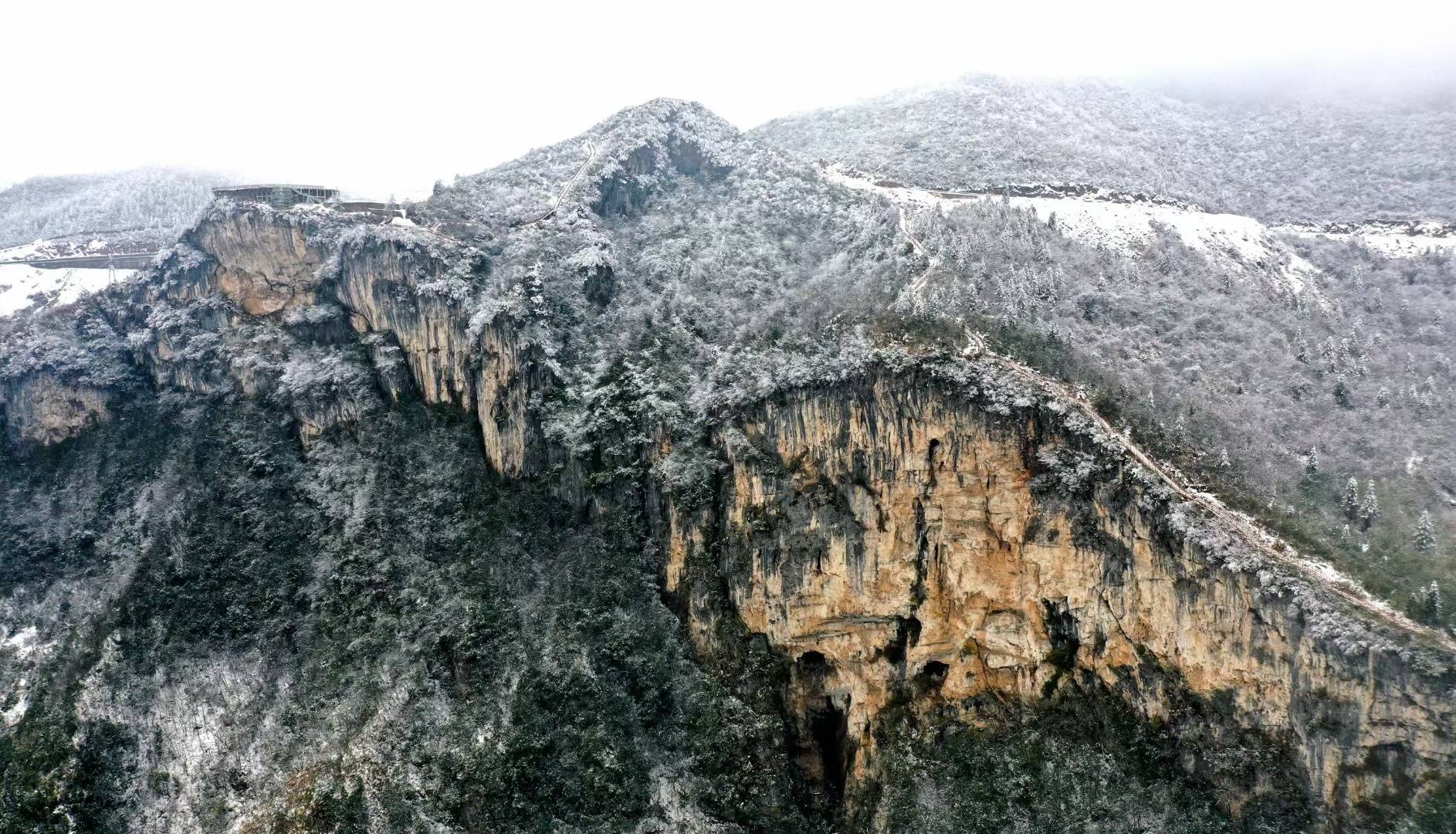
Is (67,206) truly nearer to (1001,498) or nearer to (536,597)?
(536,597)

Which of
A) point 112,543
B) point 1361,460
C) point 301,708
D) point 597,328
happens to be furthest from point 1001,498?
point 112,543

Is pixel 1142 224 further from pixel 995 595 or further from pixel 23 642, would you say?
pixel 23 642

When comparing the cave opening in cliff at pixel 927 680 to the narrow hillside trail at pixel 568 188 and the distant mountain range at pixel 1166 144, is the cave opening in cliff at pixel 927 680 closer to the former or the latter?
the distant mountain range at pixel 1166 144

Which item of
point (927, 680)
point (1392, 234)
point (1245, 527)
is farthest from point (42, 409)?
point (1392, 234)

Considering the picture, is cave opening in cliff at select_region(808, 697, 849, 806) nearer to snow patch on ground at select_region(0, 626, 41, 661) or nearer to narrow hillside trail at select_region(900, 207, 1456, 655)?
narrow hillside trail at select_region(900, 207, 1456, 655)

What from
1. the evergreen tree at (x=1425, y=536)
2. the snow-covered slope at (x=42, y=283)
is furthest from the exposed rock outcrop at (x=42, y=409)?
the evergreen tree at (x=1425, y=536)
